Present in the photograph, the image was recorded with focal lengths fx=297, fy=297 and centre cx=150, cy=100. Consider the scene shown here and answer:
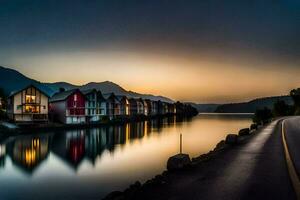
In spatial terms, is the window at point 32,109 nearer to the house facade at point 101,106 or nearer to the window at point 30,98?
the window at point 30,98

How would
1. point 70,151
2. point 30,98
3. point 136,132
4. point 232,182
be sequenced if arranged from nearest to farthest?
point 232,182
point 70,151
point 136,132
point 30,98

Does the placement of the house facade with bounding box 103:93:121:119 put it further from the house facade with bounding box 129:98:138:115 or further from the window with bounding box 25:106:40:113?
the window with bounding box 25:106:40:113

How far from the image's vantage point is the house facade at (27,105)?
81.6 metres

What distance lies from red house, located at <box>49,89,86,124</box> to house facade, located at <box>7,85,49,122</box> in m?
7.20

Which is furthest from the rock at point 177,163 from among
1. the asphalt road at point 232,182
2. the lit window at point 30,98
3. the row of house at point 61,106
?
the lit window at point 30,98

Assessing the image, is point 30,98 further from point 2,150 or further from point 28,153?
point 28,153

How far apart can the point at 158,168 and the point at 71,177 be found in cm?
935

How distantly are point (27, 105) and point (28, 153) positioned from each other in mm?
43217

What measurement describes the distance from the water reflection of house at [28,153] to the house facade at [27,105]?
95.2ft

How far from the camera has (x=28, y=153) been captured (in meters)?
43.3

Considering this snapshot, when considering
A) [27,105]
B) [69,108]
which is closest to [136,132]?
[69,108]

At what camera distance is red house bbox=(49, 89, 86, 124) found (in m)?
92.8

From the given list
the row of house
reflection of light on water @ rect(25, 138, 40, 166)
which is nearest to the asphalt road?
reflection of light on water @ rect(25, 138, 40, 166)

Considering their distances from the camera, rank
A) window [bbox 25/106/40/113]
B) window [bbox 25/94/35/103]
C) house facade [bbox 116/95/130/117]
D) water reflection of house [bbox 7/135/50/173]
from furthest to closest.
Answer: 1. house facade [bbox 116/95/130/117]
2. window [bbox 25/94/35/103]
3. window [bbox 25/106/40/113]
4. water reflection of house [bbox 7/135/50/173]
